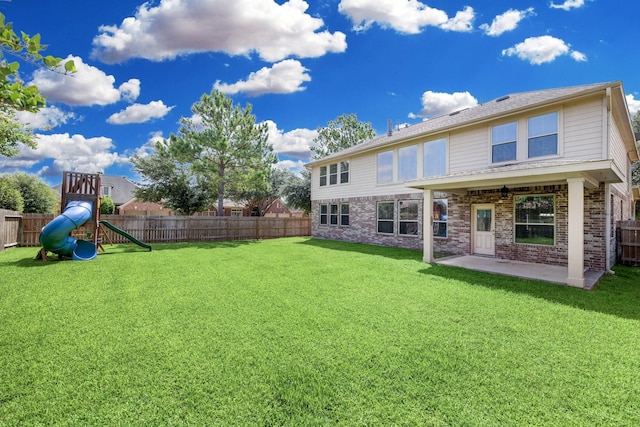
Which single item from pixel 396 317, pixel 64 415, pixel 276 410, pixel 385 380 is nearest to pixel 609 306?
pixel 396 317

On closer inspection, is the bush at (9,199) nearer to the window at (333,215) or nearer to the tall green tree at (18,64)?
the window at (333,215)

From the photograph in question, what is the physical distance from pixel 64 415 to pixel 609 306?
24.8ft

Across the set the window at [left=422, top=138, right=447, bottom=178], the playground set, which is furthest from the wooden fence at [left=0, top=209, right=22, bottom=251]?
the window at [left=422, top=138, right=447, bottom=178]

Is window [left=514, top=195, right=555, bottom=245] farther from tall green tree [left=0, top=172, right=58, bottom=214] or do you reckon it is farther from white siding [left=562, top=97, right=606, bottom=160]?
tall green tree [left=0, top=172, right=58, bottom=214]

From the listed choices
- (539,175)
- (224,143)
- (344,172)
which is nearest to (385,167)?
(344,172)

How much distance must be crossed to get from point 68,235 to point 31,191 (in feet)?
53.2

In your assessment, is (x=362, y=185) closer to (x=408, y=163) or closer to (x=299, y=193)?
(x=408, y=163)

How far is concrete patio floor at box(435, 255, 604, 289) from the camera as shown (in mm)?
6775

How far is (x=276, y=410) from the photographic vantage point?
2303mm

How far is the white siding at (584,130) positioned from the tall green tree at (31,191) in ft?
92.6

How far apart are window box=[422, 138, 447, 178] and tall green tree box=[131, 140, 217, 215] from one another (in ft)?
50.0

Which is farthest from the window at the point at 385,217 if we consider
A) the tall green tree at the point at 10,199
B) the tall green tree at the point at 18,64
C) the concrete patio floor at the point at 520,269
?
the tall green tree at the point at 10,199

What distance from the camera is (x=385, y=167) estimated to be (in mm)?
13609

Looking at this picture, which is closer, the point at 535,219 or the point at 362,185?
the point at 535,219
